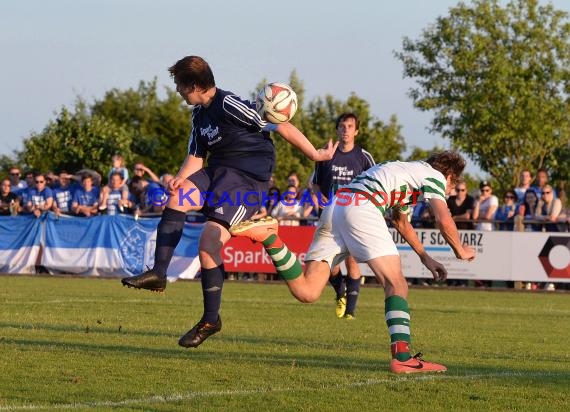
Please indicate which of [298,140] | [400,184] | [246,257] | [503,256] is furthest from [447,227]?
[246,257]

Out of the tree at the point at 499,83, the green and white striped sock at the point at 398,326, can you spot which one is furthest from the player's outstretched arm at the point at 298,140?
the tree at the point at 499,83

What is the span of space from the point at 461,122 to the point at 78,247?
4472 cm

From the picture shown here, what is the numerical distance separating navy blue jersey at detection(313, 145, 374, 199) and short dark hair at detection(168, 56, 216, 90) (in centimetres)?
521

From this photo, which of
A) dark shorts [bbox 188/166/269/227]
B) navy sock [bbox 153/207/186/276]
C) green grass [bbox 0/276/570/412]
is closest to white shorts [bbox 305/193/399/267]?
dark shorts [bbox 188/166/269/227]

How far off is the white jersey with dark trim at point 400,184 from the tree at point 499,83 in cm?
5598

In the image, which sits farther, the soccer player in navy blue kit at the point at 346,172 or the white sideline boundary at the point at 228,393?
the soccer player in navy blue kit at the point at 346,172

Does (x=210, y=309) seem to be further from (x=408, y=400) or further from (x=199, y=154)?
(x=408, y=400)

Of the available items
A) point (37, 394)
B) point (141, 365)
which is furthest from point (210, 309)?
point (37, 394)

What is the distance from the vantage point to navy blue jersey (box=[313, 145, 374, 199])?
14.5m

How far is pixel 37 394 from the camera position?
7.13 meters

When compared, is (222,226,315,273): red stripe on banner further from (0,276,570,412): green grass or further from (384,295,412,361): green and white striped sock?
(384,295,412,361): green and white striped sock

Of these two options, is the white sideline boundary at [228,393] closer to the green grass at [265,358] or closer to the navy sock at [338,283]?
the green grass at [265,358]

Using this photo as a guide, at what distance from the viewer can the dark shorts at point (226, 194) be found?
9453 mm

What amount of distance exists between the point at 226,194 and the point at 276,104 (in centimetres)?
84
